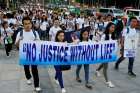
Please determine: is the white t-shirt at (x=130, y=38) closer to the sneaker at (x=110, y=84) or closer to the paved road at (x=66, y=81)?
the paved road at (x=66, y=81)

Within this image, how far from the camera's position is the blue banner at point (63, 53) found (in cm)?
832

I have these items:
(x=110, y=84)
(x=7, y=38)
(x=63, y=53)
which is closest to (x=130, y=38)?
(x=110, y=84)

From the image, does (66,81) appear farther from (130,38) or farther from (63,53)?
(130,38)

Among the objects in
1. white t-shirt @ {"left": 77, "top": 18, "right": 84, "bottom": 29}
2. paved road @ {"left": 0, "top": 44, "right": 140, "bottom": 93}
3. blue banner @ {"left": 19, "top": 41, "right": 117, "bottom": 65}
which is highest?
blue banner @ {"left": 19, "top": 41, "right": 117, "bottom": 65}

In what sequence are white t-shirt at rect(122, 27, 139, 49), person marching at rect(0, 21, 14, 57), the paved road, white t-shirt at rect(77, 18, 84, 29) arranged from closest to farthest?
the paved road → white t-shirt at rect(122, 27, 139, 49) → person marching at rect(0, 21, 14, 57) → white t-shirt at rect(77, 18, 84, 29)

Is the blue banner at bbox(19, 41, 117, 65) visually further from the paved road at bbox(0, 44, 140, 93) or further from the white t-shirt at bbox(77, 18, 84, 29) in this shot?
the white t-shirt at bbox(77, 18, 84, 29)

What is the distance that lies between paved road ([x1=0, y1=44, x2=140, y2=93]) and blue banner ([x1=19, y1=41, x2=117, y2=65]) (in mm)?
675

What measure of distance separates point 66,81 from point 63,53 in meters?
1.29

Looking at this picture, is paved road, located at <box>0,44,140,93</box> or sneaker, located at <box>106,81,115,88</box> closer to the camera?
paved road, located at <box>0,44,140,93</box>

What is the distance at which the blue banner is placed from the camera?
8.32 m

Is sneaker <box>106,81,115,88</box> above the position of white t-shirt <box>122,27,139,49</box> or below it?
below

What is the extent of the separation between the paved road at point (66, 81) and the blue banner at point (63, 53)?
0.68 meters

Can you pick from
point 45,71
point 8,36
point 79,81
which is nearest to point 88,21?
point 8,36

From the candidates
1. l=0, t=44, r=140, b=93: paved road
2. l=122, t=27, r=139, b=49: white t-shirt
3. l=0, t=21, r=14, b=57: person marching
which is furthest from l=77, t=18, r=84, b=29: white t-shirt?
l=122, t=27, r=139, b=49: white t-shirt
